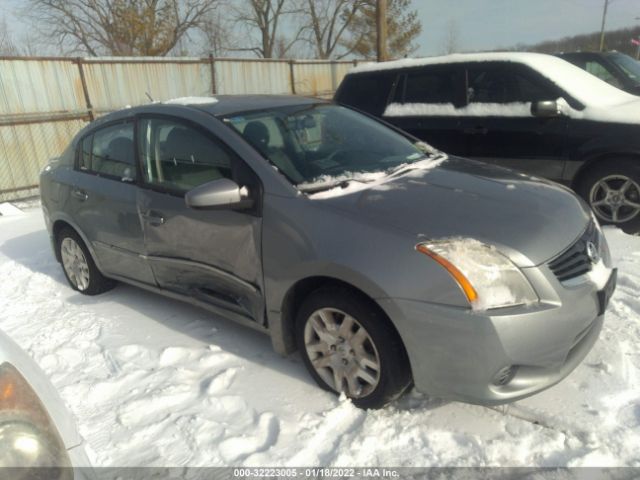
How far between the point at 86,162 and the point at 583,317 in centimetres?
379

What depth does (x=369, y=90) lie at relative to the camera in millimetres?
6508

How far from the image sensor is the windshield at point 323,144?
2898 mm

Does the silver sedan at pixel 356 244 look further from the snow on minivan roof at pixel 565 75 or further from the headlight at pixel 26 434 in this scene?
the snow on minivan roof at pixel 565 75

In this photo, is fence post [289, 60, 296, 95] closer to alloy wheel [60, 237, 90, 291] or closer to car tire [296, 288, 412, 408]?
alloy wheel [60, 237, 90, 291]

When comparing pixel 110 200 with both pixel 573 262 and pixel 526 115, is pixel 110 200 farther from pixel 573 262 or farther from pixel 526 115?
pixel 526 115

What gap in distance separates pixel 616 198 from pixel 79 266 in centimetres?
499

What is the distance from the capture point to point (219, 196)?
108 inches

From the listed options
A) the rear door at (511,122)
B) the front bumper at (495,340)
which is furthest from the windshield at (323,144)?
the rear door at (511,122)

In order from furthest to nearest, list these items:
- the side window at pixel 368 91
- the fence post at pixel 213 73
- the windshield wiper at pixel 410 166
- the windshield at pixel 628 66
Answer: the fence post at pixel 213 73 < the windshield at pixel 628 66 < the side window at pixel 368 91 < the windshield wiper at pixel 410 166

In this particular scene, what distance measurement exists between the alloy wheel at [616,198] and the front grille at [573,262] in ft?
8.92

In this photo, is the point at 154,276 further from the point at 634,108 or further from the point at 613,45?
the point at 613,45

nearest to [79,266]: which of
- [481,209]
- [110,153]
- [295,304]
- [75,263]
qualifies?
[75,263]

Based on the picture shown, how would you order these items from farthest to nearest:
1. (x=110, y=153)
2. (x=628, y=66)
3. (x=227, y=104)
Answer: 1. (x=628, y=66)
2. (x=110, y=153)
3. (x=227, y=104)

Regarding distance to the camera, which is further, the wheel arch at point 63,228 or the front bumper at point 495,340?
the wheel arch at point 63,228
